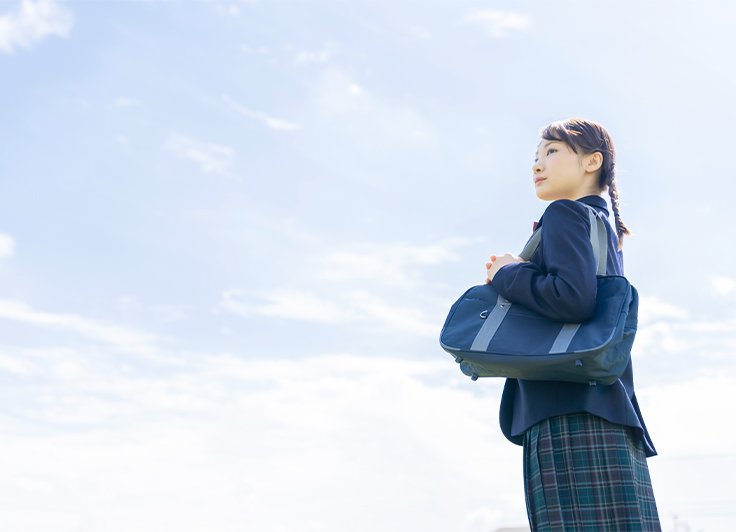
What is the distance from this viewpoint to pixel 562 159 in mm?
2504

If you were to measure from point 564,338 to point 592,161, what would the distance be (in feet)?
2.73

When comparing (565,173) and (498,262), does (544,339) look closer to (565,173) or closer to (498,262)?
(498,262)

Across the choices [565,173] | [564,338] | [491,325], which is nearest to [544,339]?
[564,338]

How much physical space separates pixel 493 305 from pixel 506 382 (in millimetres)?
344

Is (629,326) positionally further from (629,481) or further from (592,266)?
(629,481)

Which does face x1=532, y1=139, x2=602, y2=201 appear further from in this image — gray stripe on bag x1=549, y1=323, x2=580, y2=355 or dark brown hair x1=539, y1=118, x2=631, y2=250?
gray stripe on bag x1=549, y1=323, x2=580, y2=355

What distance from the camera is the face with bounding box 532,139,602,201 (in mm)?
2496

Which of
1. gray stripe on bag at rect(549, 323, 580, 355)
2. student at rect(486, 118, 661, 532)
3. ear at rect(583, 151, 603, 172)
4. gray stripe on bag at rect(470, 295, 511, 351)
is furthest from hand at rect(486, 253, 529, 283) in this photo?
ear at rect(583, 151, 603, 172)

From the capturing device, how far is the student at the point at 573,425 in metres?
2.03

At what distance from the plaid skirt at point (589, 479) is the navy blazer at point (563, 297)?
0.16ft

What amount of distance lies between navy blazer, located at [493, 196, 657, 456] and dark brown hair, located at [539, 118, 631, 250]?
0.34m

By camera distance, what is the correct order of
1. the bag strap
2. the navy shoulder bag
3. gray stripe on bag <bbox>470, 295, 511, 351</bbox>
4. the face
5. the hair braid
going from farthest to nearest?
the hair braid, the face, the bag strap, gray stripe on bag <bbox>470, 295, 511, 351</bbox>, the navy shoulder bag

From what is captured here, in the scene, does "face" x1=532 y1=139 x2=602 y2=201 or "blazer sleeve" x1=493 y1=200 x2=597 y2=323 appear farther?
"face" x1=532 y1=139 x2=602 y2=201

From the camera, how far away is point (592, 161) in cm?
252
